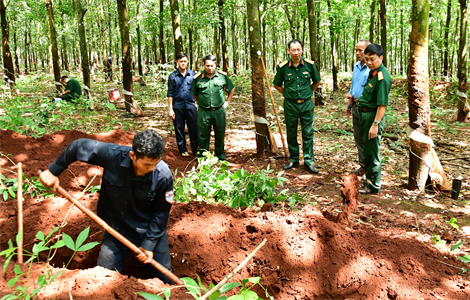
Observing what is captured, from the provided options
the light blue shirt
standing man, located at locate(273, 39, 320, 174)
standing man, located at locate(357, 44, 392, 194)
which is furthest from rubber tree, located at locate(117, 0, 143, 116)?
standing man, located at locate(357, 44, 392, 194)

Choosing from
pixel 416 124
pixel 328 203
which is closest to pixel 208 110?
pixel 328 203

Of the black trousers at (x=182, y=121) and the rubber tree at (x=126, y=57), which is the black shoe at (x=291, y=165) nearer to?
the black trousers at (x=182, y=121)

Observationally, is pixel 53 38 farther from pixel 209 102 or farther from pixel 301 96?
pixel 301 96

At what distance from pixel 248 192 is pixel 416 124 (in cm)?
238

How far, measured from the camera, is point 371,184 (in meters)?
4.40

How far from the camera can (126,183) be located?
2635 mm

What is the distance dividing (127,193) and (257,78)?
367 cm

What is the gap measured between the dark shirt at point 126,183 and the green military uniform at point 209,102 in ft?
10.4

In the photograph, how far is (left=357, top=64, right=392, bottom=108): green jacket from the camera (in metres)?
4.06

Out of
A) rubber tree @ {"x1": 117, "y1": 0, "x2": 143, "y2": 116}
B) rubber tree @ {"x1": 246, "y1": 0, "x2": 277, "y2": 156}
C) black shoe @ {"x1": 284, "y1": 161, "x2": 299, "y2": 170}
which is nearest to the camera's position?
black shoe @ {"x1": 284, "y1": 161, "x2": 299, "y2": 170}

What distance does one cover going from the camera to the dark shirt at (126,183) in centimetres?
260

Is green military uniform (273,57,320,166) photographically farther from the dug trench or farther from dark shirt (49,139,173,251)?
dark shirt (49,139,173,251)

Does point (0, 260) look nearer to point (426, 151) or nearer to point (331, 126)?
point (426, 151)

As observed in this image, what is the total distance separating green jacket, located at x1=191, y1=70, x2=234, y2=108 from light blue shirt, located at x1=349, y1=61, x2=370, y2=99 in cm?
220
